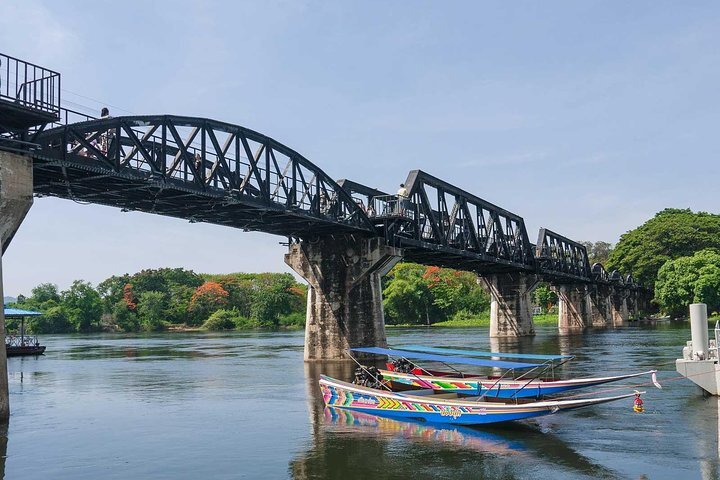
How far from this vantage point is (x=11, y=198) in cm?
2705

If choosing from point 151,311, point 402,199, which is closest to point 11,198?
point 402,199

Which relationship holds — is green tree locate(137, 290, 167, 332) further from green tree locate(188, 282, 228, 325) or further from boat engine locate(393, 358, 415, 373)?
boat engine locate(393, 358, 415, 373)

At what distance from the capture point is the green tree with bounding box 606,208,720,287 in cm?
13950

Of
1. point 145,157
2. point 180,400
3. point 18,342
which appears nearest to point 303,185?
point 145,157

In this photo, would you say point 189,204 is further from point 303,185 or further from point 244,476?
point 244,476

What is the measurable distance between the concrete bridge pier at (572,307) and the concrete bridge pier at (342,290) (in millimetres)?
88963

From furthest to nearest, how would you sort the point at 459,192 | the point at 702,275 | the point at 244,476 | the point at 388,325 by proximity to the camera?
the point at 388,325 < the point at 702,275 < the point at 459,192 < the point at 244,476

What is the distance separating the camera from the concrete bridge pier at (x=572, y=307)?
13788 cm

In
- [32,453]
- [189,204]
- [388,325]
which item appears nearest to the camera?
[32,453]

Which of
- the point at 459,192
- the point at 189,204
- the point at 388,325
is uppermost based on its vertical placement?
the point at 459,192

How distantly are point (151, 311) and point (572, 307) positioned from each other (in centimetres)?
10741

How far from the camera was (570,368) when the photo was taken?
46406 millimetres

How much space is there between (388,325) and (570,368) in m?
133

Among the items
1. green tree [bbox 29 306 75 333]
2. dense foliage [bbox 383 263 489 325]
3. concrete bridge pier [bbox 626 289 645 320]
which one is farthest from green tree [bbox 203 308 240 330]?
concrete bridge pier [bbox 626 289 645 320]
